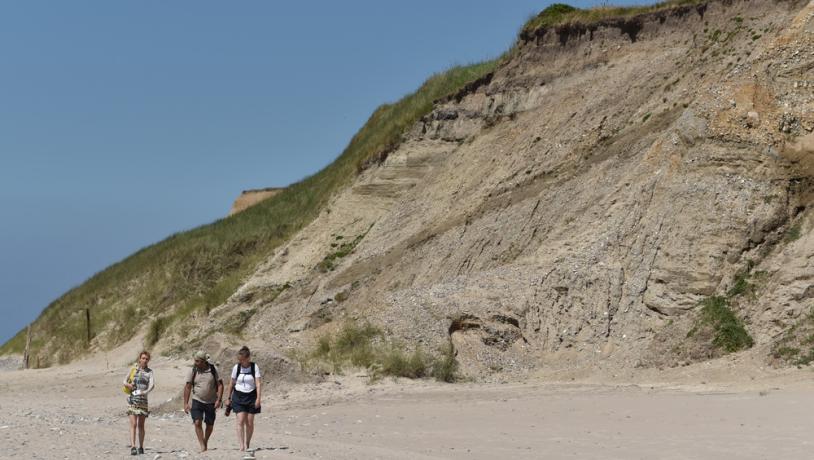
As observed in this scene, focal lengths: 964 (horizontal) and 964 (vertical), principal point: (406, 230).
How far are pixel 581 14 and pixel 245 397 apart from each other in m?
24.1

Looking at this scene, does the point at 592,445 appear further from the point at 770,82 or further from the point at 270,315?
the point at 270,315

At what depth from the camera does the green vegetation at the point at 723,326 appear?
62.3ft

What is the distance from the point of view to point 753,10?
2650 cm

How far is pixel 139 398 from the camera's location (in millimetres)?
12688

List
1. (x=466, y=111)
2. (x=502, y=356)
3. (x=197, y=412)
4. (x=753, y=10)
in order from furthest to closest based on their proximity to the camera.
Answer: (x=466, y=111), (x=753, y=10), (x=502, y=356), (x=197, y=412)

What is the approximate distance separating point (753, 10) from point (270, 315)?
55.8 feet

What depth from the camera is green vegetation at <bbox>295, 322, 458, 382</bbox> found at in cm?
2108

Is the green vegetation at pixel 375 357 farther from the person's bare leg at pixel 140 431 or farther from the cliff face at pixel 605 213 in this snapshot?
the person's bare leg at pixel 140 431

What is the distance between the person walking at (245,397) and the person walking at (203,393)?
1.31 feet

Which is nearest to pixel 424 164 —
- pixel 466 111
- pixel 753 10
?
pixel 466 111

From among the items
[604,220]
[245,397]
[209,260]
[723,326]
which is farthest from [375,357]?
[209,260]

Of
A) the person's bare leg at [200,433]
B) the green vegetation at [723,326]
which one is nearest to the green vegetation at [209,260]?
the green vegetation at [723,326]

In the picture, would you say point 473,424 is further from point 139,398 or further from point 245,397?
point 139,398

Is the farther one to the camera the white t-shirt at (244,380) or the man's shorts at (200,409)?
the man's shorts at (200,409)
